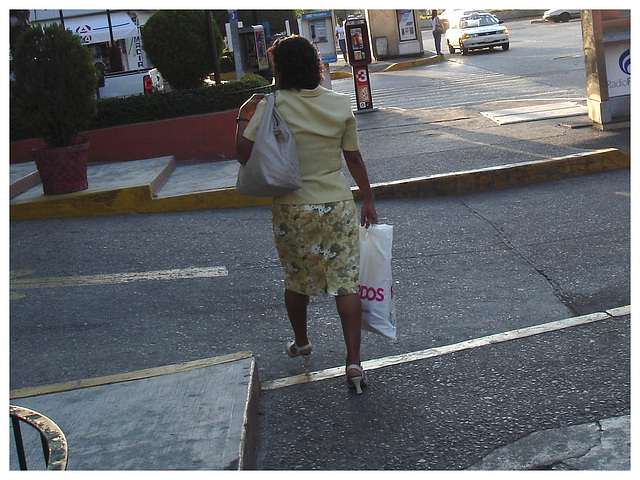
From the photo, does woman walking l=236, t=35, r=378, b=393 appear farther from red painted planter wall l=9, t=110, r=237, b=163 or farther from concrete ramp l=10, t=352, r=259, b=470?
red painted planter wall l=9, t=110, r=237, b=163

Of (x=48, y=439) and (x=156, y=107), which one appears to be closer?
(x=48, y=439)

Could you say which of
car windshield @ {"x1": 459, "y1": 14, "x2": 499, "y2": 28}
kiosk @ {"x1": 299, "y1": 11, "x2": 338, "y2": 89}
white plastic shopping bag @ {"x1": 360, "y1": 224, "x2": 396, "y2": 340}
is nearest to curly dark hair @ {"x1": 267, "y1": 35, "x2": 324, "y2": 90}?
white plastic shopping bag @ {"x1": 360, "y1": 224, "x2": 396, "y2": 340}

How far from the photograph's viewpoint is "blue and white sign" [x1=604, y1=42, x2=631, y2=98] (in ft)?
36.5

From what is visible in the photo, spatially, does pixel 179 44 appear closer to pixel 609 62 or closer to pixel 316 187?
pixel 609 62

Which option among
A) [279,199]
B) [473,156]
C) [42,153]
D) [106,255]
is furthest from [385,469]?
[473,156]

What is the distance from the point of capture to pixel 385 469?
11.5ft

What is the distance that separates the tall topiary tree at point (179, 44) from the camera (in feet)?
38.9

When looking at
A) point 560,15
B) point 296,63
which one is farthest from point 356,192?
point 560,15

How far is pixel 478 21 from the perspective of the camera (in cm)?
3175

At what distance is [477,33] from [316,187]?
93.7 ft

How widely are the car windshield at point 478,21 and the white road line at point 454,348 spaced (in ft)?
92.8

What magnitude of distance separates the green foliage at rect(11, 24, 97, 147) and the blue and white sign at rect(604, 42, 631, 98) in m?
7.07

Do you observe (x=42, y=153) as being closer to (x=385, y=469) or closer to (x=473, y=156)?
(x=473, y=156)

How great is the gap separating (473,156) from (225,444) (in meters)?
7.62
